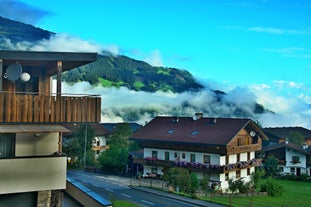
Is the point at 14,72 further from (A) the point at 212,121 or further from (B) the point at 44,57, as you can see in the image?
(A) the point at 212,121

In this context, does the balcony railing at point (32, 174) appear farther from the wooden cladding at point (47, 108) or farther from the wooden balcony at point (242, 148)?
the wooden balcony at point (242, 148)

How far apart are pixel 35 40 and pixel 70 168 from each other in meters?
98.3

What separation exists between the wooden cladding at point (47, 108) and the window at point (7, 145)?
1.29 m

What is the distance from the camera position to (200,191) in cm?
4047

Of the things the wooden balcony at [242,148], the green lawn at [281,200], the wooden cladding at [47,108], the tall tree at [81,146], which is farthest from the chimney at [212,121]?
the wooden cladding at [47,108]

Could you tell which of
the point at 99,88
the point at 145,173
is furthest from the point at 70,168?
the point at 99,88

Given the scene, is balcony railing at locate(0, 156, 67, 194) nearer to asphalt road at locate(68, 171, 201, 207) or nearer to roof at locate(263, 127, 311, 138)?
asphalt road at locate(68, 171, 201, 207)

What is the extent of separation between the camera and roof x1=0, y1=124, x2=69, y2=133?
15070 mm

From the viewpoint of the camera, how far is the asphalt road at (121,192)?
111 feet

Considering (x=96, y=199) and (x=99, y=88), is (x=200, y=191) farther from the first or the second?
(x=99, y=88)

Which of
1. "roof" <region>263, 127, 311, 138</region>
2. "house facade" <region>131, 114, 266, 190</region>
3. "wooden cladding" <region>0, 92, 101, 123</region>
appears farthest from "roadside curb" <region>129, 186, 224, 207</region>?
"roof" <region>263, 127, 311, 138</region>

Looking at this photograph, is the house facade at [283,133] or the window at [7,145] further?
the house facade at [283,133]

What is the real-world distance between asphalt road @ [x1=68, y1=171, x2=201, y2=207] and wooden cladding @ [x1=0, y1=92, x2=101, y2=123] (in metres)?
17.4

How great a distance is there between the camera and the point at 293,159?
6203 centimetres
